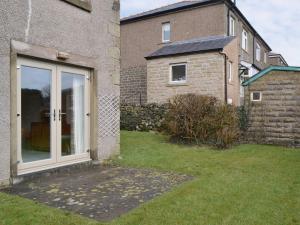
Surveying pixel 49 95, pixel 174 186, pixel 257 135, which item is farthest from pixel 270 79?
pixel 49 95

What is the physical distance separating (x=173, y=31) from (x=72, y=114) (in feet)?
→ 51.9

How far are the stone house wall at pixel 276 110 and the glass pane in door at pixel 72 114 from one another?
7.30 meters

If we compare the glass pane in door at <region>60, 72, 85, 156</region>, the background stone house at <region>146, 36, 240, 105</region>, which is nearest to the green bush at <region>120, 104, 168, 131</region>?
the background stone house at <region>146, 36, 240, 105</region>

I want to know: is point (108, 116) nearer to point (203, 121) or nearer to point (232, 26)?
point (203, 121)

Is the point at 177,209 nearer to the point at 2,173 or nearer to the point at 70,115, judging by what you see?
the point at 2,173

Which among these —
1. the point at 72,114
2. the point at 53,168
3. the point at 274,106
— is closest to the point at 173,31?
the point at 274,106

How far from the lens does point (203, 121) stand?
410 inches

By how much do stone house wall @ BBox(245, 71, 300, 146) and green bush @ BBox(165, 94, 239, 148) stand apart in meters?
1.38

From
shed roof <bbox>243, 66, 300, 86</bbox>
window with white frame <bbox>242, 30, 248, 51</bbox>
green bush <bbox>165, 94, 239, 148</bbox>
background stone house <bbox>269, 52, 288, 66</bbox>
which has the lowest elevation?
green bush <bbox>165, 94, 239, 148</bbox>

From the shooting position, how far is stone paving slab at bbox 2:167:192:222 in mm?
4281

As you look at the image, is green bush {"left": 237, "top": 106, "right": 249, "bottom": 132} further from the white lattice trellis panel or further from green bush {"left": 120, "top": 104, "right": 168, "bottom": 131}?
the white lattice trellis panel

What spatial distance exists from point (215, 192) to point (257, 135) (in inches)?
294

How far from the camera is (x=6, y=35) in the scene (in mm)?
5438

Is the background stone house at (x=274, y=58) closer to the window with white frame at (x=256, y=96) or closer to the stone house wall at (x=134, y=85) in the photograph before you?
the stone house wall at (x=134, y=85)
